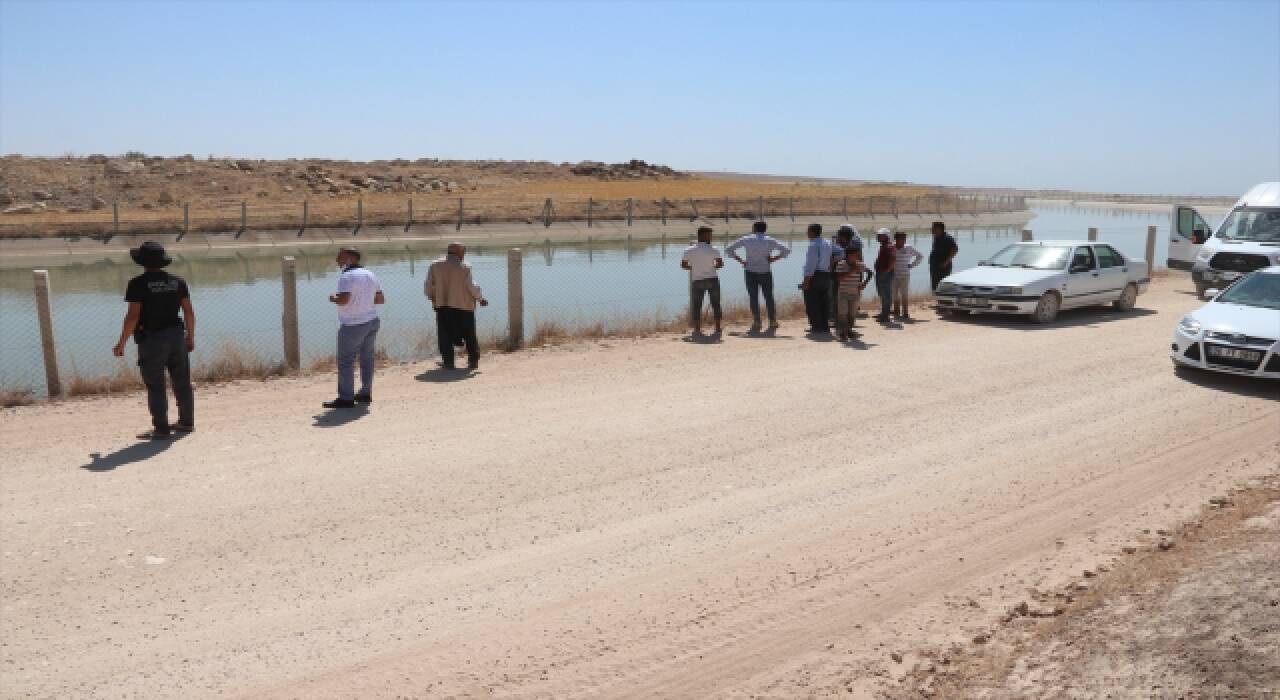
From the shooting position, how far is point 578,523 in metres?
7.24

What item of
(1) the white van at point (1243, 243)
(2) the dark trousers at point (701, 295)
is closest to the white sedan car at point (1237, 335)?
(1) the white van at point (1243, 243)

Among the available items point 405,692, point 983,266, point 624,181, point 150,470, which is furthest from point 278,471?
point 624,181

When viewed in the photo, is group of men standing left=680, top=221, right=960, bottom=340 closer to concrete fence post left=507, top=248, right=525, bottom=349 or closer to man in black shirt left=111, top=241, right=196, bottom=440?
concrete fence post left=507, top=248, right=525, bottom=349

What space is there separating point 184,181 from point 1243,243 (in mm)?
60654

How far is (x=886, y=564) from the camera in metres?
6.57

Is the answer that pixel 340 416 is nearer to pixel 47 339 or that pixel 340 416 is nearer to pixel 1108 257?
pixel 47 339

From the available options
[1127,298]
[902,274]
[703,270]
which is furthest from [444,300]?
[1127,298]

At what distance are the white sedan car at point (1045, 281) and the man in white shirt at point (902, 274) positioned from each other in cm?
72

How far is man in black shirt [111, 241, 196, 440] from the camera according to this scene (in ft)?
30.3

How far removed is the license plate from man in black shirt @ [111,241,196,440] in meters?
11.6

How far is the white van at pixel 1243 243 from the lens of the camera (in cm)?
1934

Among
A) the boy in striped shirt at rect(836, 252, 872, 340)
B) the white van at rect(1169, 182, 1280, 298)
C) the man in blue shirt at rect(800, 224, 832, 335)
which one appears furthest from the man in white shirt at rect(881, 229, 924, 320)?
the white van at rect(1169, 182, 1280, 298)

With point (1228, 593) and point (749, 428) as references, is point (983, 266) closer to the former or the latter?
point (749, 428)

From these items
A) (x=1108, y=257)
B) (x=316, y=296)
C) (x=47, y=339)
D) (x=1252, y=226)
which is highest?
(x=1252, y=226)
